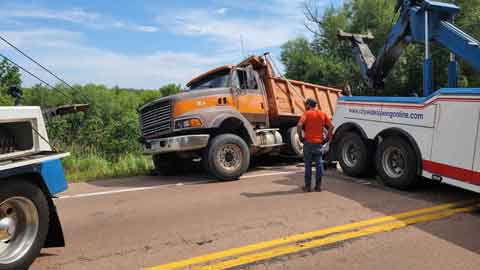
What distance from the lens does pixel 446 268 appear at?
388cm

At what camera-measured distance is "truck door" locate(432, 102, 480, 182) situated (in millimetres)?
5723

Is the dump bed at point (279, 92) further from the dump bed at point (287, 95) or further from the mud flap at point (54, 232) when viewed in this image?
the mud flap at point (54, 232)

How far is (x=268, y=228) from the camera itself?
5.13 meters

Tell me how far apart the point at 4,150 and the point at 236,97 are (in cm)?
612

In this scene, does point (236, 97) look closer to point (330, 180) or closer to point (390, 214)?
point (330, 180)

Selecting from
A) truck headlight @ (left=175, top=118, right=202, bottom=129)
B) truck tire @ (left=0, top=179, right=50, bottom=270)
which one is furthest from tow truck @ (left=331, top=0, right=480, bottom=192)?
truck tire @ (left=0, top=179, right=50, bottom=270)

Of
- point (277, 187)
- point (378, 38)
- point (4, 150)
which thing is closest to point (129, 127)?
point (277, 187)

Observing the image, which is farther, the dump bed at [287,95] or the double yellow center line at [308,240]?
the dump bed at [287,95]

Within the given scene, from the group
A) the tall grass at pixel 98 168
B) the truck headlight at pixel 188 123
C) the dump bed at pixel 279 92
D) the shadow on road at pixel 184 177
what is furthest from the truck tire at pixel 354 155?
the tall grass at pixel 98 168

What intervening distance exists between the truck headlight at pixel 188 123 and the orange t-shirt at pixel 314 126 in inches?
92.5

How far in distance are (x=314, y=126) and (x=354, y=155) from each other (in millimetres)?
1703

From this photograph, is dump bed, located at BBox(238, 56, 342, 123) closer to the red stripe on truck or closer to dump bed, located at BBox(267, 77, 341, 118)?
dump bed, located at BBox(267, 77, 341, 118)

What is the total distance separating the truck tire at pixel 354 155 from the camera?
804 cm

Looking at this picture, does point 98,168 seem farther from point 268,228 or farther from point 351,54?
point 351,54
